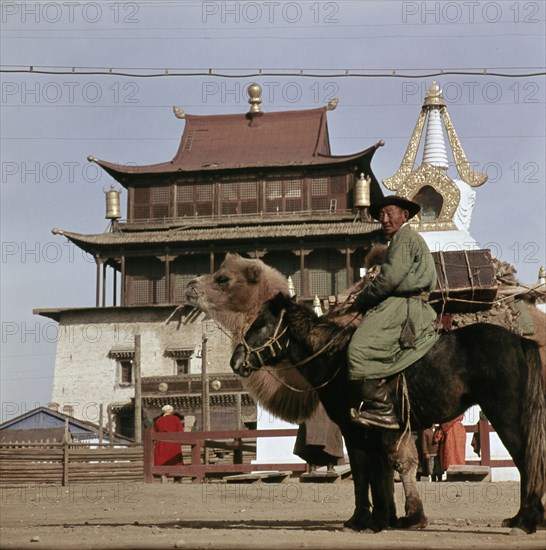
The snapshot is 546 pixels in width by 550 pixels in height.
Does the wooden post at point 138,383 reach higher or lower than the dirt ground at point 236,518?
higher

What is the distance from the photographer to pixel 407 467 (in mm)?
9906

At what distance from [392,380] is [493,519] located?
2.23 meters

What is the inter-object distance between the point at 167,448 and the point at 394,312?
14.7 metres

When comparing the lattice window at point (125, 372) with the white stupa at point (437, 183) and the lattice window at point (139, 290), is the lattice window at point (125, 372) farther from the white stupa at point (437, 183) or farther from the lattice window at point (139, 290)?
the white stupa at point (437, 183)

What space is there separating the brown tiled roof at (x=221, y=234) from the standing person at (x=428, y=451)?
36373 millimetres

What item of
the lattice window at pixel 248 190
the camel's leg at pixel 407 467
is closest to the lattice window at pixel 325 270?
the lattice window at pixel 248 190

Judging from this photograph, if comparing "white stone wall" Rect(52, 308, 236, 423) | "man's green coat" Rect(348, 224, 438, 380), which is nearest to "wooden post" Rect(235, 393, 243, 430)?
"white stone wall" Rect(52, 308, 236, 423)

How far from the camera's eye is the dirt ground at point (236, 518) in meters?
8.43

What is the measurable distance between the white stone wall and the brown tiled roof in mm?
3288

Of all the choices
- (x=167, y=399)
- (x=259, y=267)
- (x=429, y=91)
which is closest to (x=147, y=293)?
(x=167, y=399)

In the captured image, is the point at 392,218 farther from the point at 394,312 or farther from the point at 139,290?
the point at 139,290

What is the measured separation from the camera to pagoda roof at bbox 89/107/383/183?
61656 millimetres

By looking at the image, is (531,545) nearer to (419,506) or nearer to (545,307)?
(419,506)

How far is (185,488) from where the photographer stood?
1758 centimetres
